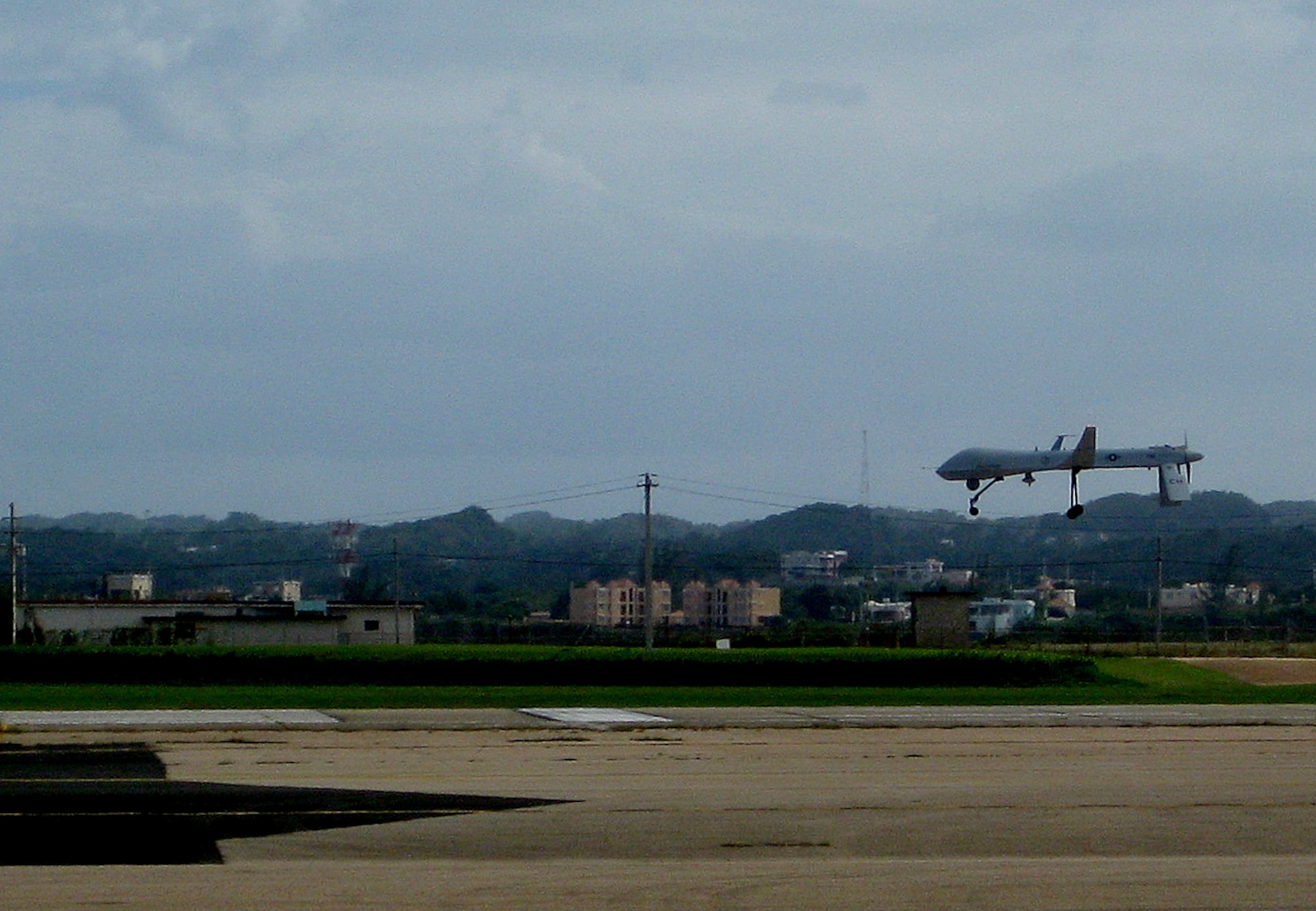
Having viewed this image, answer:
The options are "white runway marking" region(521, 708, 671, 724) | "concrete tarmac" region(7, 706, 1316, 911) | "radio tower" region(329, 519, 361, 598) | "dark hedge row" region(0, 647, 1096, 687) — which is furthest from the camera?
"radio tower" region(329, 519, 361, 598)

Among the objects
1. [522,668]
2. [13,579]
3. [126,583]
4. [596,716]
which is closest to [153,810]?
[596,716]

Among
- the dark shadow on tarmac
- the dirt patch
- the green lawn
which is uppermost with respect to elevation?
the dark shadow on tarmac

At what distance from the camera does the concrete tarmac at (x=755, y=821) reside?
14.4m

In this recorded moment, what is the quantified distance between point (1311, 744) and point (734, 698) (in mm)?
15029

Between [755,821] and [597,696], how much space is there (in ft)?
76.1

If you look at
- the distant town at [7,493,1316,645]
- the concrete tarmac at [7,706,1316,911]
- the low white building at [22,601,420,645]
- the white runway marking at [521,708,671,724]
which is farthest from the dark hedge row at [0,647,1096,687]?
the low white building at [22,601,420,645]

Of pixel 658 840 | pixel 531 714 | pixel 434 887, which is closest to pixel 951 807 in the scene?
pixel 658 840

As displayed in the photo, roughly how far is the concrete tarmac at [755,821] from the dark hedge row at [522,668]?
2161 centimetres

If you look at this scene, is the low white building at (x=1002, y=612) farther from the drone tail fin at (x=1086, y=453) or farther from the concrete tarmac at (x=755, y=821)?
the concrete tarmac at (x=755, y=821)

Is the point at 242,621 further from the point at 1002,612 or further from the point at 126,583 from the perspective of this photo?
the point at 1002,612

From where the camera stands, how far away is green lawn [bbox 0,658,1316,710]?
36.9 meters

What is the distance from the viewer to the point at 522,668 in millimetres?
52156

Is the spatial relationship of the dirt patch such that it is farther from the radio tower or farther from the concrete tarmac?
the radio tower

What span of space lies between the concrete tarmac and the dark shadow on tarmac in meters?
0.44
